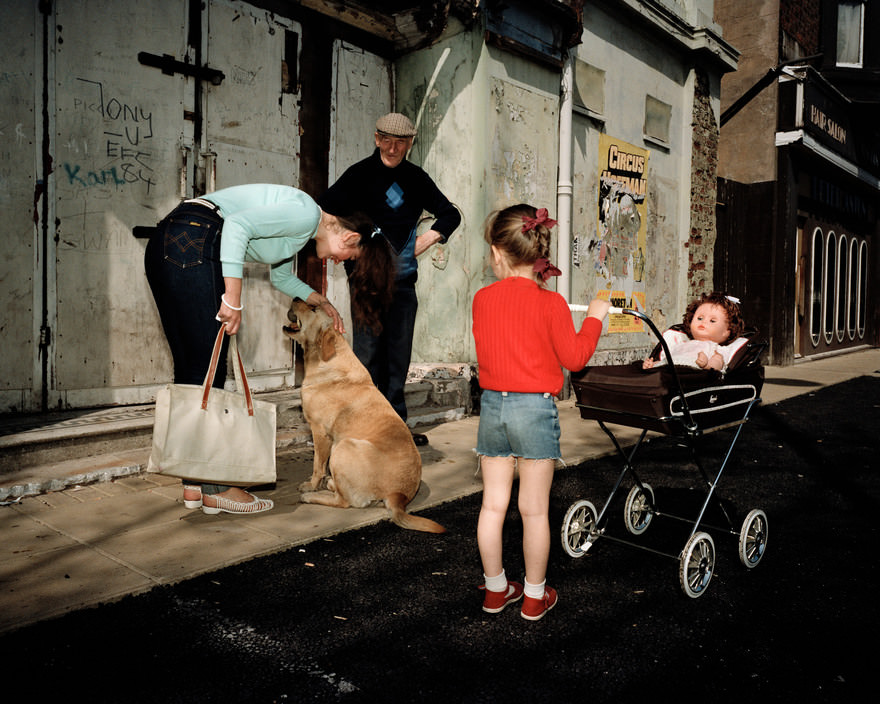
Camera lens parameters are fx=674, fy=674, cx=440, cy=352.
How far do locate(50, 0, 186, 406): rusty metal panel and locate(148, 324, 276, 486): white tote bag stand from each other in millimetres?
2402

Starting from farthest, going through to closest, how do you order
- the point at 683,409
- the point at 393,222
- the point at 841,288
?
the point at 841,288 < the point at 393,222 < the point at 683,409

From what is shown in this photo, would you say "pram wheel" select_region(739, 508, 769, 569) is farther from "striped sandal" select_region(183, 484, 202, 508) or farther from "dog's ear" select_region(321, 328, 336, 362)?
"striped sandal" select_region(183, 484, 202, 508)

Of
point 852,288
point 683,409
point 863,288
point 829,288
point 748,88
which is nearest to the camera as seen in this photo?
point 683,409

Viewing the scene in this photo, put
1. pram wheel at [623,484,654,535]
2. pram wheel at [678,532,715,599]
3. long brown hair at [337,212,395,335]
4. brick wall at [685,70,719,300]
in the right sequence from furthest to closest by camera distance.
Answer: brick wall at [685,70,719,300] < long brown hair at [337,212,395,335] < pram wheel at [623,484,654,535] < pram wheel at [678,532,715,599]

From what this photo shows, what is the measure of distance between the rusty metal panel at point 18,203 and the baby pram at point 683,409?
13.1ft

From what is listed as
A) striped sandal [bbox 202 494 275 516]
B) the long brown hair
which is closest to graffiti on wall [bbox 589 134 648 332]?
the long brown hair

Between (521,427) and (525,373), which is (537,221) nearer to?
(525,373)

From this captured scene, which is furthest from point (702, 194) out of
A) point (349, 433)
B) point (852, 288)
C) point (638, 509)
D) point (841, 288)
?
point (349, 433)

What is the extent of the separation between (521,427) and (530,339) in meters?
0.32

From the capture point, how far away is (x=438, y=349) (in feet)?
24.1

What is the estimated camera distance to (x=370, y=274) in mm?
4367

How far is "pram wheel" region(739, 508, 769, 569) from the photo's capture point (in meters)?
3.01

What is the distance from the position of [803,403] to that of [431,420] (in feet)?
16.5

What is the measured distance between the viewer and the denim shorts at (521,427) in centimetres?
245
